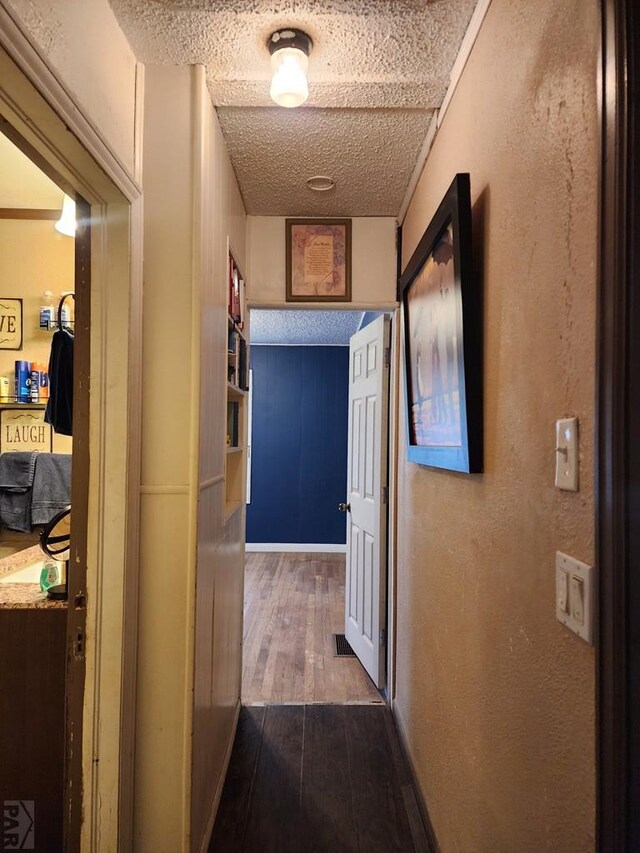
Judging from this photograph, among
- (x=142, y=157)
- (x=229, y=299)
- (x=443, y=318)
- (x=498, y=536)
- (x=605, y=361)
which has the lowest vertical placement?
(x=498, y=536)

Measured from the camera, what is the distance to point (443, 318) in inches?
55.6

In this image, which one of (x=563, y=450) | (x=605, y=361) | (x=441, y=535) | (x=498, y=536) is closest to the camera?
(x=605, y=361)

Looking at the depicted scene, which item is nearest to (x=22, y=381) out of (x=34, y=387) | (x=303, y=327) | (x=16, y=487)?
(x=34, y=387)

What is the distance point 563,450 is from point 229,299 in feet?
5.21

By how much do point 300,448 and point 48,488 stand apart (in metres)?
3.86

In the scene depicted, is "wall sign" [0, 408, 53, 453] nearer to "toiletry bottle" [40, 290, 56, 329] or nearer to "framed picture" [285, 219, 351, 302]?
"toiletry bottle" [40, 290, 56, 329]

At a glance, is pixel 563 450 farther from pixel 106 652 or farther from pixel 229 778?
pixel 229 778

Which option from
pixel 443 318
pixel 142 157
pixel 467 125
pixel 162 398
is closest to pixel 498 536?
pixel 443 318

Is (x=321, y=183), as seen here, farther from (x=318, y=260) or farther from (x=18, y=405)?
(x=18, y=405)

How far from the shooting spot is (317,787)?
199cm

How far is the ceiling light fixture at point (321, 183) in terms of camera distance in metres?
2.21

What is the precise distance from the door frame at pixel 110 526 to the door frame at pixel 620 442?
1.14 m

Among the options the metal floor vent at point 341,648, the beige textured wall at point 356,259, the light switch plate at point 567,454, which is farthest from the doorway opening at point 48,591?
the metal floor vent at point 341,648

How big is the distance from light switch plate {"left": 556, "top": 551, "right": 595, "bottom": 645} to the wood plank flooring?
221 centimetres
